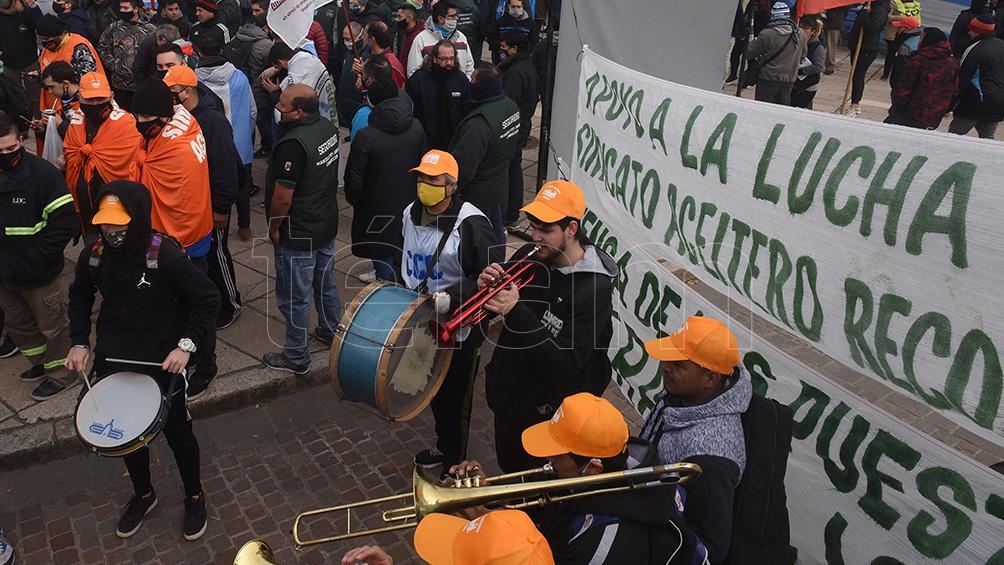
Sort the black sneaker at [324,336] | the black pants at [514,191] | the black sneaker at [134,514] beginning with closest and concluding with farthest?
the black sneaker at [134,514] → the black sneaker at [324,336] → the black pants at [514,191]

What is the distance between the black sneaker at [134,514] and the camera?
421cm

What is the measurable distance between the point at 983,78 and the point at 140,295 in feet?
→ 31.3

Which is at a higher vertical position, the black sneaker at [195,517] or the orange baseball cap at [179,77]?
the orange baseball cap at [179,77]

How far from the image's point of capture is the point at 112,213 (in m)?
3.77

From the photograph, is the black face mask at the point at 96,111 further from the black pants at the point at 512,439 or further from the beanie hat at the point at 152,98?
the black pants at the point at 512,439

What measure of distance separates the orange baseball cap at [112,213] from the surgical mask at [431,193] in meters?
1.56

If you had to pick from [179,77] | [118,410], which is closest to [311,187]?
[179,77]

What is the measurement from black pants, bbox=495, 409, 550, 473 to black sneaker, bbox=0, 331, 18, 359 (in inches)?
160

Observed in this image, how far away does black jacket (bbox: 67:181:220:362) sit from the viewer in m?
3.89

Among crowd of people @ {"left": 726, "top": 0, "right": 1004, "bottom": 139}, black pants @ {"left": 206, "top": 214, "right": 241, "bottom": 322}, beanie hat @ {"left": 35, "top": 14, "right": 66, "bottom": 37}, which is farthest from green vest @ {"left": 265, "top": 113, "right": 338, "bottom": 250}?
crowd of people @ {"left": 726, "top": 0, "right": 1004, "bottom": 139}

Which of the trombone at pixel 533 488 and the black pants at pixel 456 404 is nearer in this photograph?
the trombone at pixel 533 488

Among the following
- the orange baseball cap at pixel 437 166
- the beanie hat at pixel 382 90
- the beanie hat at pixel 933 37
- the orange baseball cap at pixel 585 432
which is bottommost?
the orange baseball cap at pixel 585 432

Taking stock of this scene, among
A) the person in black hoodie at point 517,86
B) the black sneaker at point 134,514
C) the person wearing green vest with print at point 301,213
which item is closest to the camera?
the black sneaker at point 134,514

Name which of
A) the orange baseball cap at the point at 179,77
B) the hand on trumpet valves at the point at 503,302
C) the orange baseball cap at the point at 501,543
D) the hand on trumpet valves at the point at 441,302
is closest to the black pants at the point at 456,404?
the hand on trumpet valves at the point at 441,302
